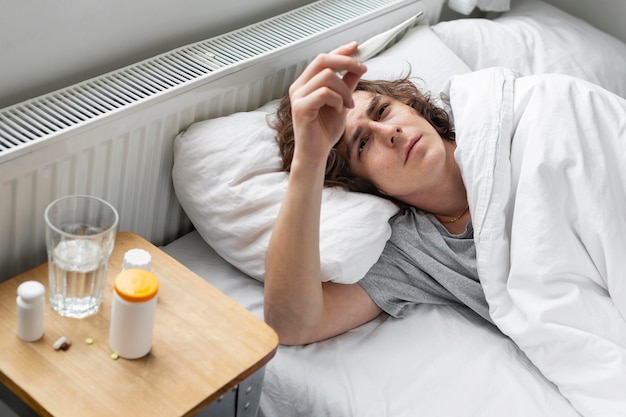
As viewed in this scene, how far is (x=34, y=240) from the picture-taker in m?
1.39

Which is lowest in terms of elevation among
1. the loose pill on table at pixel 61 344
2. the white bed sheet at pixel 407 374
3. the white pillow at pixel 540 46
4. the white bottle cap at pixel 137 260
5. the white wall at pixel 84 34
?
the white bed sheet at pixel 407 374

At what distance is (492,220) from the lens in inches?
60.2

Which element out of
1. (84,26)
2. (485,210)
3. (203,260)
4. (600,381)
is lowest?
(203,260)

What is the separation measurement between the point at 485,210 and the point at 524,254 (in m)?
0.10

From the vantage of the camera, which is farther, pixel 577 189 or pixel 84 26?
pixel 577 189

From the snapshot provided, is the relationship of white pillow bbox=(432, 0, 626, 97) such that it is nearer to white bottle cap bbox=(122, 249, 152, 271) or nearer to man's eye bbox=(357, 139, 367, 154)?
man's eye bbox=(357, 139, 367, 154)

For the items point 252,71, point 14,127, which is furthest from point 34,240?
point 252,71

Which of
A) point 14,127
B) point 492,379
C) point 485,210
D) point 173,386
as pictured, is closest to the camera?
point 173,386

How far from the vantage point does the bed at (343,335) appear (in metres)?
1.38

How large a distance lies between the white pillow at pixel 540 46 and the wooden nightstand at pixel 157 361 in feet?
3.43

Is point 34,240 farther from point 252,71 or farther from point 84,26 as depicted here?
point 252,71

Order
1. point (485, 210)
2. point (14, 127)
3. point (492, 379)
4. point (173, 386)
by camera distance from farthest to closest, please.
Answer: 1. point (485, 210)
2. point (492, 379)
3. point (14, 127)
4. point (173, 386)

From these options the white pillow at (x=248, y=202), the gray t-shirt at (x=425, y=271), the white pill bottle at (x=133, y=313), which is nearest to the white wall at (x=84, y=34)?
the white pillow at (x=248, y=202)

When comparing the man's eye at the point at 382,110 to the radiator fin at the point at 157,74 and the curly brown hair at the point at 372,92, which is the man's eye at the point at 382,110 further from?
the radiator fin at the point at 157,74
